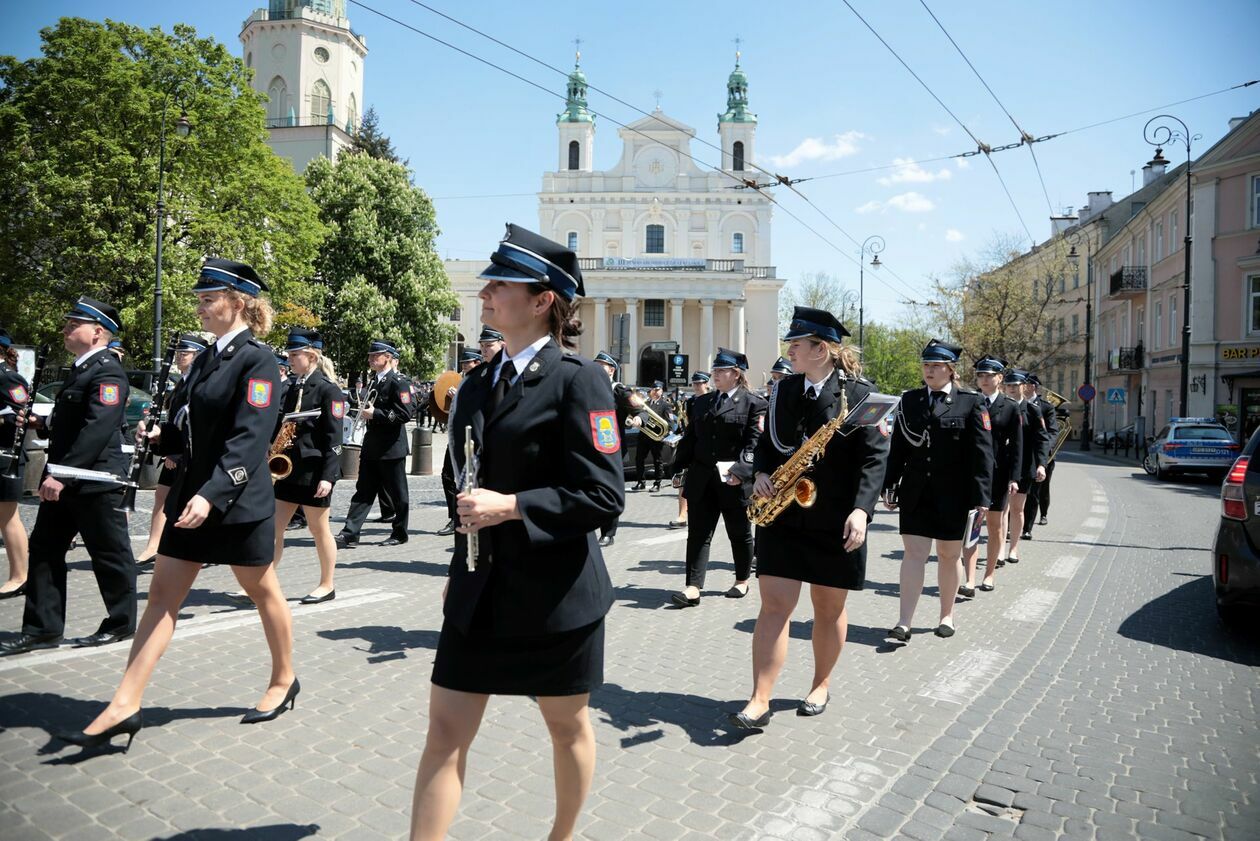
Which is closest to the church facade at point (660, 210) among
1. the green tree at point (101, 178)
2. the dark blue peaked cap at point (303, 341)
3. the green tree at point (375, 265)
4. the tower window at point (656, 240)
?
the tower window at point (656, 240)

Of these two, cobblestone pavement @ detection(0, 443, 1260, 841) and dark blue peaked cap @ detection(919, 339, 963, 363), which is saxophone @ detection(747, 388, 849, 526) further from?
dark blue peaked cap @ detection(919, 339, 963, 363)

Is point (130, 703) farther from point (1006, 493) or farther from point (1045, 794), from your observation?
point (1006, 493)

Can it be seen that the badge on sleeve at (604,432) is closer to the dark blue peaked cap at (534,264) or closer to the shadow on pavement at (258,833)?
the dark blue peaked cap at (534,264)

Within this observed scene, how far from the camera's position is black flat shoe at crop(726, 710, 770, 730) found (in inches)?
180

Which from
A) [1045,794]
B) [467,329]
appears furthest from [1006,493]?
[467,329]

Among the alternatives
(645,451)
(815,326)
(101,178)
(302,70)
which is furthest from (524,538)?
(302,70)

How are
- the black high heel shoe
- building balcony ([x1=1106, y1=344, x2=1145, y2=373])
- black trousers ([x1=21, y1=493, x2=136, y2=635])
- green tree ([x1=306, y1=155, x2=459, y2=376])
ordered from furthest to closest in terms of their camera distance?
building balcony ([x1=1106, y1=344, x2=1145, y2=373]) < green tree ([x1=306, y1=155, x2=459, y2=376]) < black trousers ([x1=21, y1=493, x2=136, y2=635]) < the black high heel shoe

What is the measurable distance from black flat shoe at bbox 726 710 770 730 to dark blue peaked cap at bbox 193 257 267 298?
3.19 meters

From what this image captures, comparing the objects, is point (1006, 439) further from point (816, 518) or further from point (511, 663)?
point (511, 663)

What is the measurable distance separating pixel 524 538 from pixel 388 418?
23.7 ft

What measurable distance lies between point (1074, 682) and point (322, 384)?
6.20 m

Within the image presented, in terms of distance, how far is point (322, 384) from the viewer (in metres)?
7.86

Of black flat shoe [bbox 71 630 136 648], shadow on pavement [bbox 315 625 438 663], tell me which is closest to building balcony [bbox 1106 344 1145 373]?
shadow on pavement [bbox 315 625 438 663]

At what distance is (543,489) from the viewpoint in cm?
260
